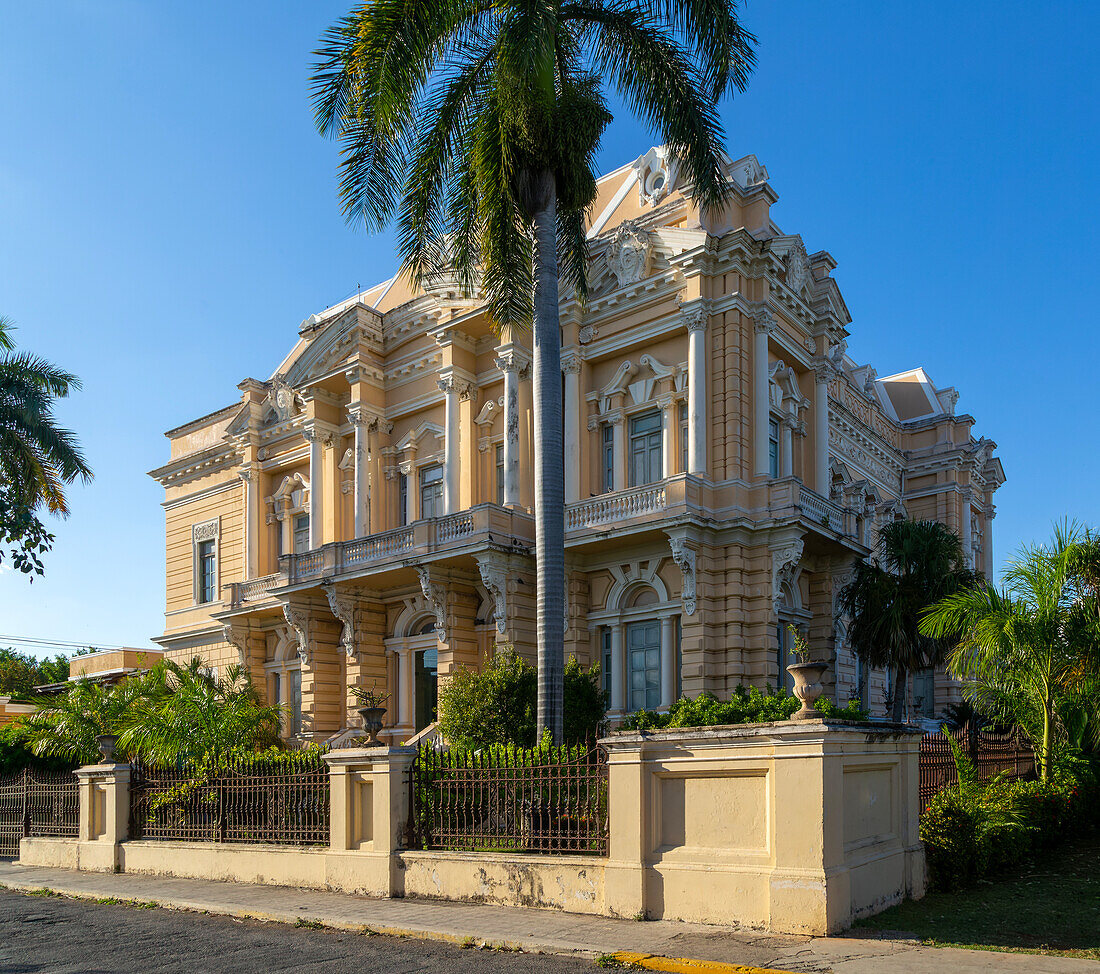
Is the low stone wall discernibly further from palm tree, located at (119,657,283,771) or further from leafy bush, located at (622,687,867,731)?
palm tree, located at (119,657,283,771)

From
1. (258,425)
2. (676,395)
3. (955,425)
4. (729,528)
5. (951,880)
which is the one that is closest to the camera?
(951,880)

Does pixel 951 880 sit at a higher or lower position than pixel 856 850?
lower

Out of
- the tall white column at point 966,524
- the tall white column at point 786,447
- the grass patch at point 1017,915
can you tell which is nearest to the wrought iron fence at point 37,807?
the grass patch at point 1017,915

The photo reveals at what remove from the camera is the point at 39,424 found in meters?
24.1

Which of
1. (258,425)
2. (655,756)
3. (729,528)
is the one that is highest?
(258,425)

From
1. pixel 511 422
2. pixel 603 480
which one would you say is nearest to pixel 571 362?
pixel 511 422

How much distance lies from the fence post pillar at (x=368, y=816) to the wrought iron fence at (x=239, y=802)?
0.50m

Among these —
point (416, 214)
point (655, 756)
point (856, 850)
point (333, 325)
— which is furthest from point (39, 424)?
point (856, 850)

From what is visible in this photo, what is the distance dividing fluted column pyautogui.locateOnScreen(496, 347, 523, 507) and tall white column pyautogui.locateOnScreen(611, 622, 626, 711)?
371cm

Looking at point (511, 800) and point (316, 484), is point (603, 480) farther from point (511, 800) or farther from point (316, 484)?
point (511, 800)

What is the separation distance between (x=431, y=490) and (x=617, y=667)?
7554 millimetres

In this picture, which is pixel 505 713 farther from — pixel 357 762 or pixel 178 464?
pixel 178 464

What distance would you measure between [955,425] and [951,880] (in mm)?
25820

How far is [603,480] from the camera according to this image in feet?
77.5
